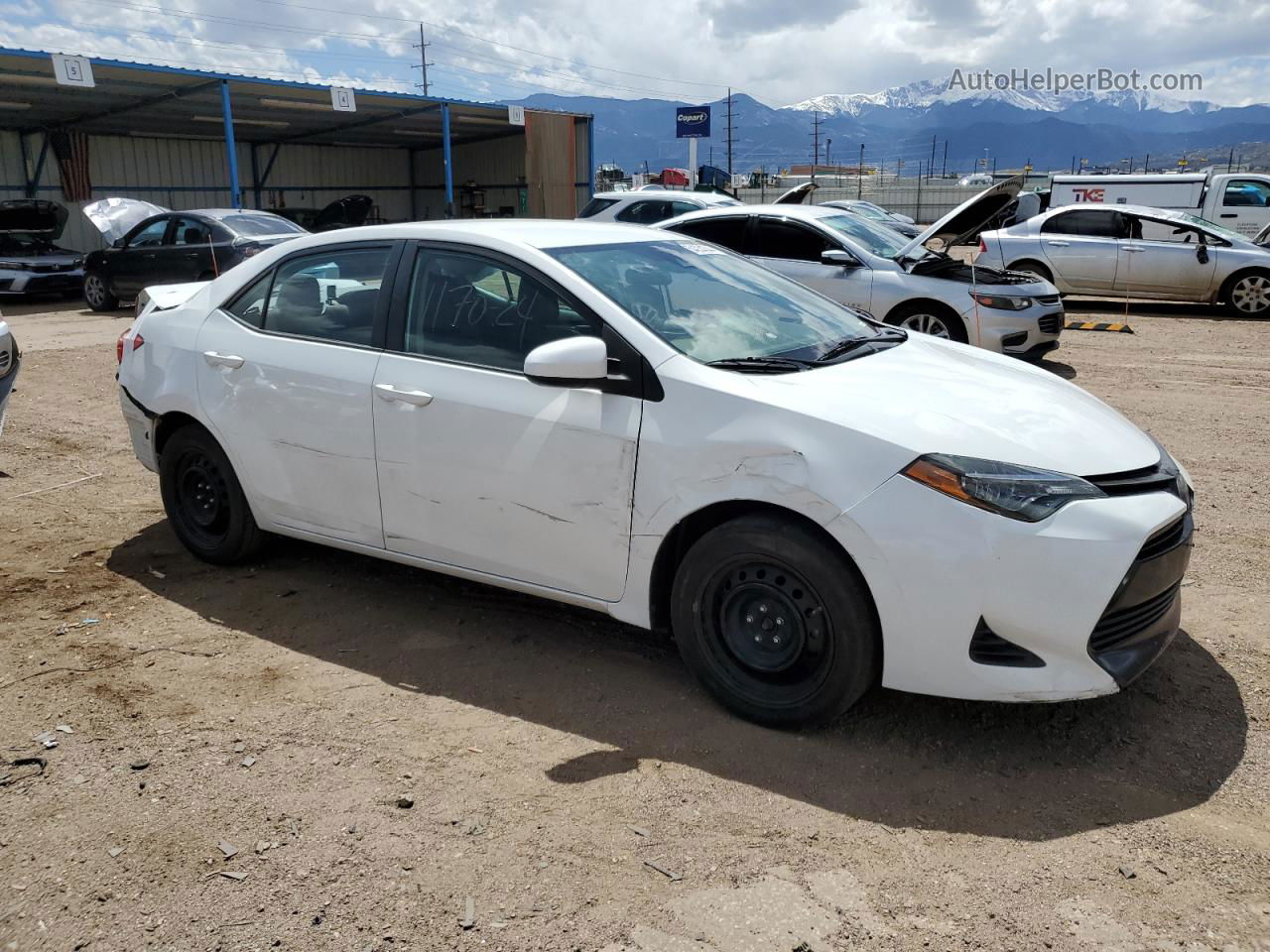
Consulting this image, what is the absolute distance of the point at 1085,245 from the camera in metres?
14.5

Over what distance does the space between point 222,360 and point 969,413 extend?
10.5 feet

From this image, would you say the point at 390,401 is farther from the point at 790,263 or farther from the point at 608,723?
the point at 790,263

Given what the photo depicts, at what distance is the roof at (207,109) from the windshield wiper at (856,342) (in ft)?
62.5

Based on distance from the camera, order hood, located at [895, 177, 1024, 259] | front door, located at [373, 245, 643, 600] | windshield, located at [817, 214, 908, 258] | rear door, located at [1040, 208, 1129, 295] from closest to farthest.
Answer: front door, located at [373, 245, 643, 600] → hood, located at [895, 177, 1024, 259] → windshield, located at [817, 214, 908, 258] → rear door, located at [1040, 208, 1129, 295]

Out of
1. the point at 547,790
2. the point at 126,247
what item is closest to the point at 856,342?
the point at 547,790

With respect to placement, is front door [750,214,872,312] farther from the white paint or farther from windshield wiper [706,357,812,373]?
the white paint

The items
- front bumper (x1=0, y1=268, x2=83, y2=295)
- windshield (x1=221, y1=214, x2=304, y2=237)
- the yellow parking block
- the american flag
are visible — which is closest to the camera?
the yellow parking block

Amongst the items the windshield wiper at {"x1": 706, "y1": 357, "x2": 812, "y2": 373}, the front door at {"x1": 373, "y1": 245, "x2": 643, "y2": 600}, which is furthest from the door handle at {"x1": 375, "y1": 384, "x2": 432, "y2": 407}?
the windshield wiper at {"x1": 706, "y1": 357, "x2": 812, "y2": 373}

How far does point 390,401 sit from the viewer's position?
3957 millimetres

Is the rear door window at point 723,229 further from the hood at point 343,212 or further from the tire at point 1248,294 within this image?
the hood at point 343,212

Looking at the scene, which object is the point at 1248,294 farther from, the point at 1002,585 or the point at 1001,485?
the point at 1002,585

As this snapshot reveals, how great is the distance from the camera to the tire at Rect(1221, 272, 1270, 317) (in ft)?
45.6

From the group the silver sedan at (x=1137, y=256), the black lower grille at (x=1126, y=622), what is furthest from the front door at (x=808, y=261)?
the black lower grille at (x=1126, y=622)

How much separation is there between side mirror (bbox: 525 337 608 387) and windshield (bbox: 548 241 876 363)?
0.28 metres
